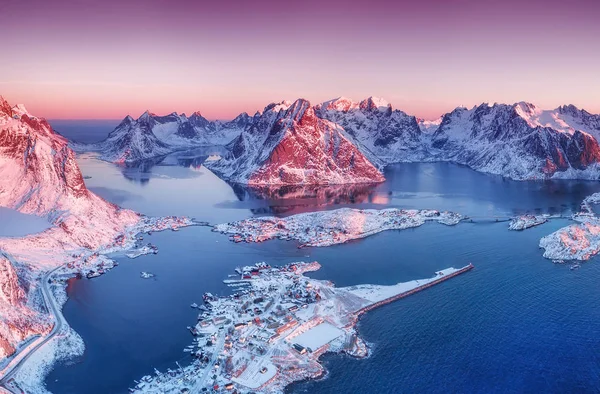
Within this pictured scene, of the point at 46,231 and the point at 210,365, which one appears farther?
the point at 46,231

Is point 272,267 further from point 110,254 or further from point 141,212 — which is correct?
point 141,212

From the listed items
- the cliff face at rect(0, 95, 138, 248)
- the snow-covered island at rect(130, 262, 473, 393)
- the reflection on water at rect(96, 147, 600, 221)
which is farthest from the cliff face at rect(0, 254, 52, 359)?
the reflection on water at rect(96, 147, 600, 221)

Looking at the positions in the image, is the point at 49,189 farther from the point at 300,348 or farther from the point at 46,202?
the point at 300,348

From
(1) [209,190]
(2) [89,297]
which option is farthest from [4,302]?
(1) [209,190]

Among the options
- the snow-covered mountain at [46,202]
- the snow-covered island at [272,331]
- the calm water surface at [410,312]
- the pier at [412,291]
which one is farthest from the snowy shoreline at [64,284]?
the pier at [412,291]

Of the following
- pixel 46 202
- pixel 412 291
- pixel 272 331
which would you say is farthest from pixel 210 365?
pixel 46 202

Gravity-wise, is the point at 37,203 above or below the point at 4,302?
above
